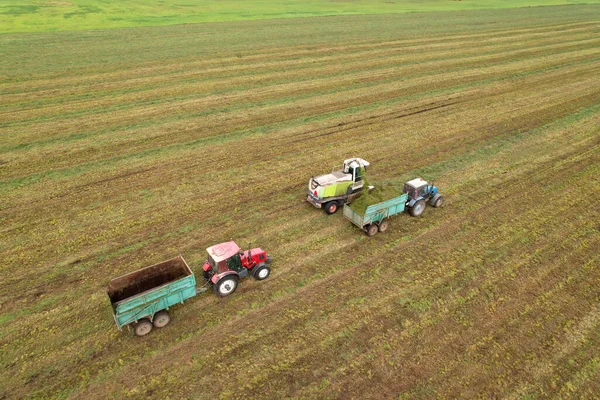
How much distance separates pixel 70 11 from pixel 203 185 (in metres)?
76.5

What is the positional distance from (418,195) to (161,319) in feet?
37.7

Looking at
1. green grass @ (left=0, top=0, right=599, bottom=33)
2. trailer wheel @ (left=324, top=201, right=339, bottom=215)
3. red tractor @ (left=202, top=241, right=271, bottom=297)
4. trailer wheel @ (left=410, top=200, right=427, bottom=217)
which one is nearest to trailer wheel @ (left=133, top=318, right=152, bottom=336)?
red tractor @ (left=202, top=241, right=271, bottom=297)

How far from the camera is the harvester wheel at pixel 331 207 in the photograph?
15664mm

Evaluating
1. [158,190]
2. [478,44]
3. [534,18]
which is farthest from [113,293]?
[534,18]

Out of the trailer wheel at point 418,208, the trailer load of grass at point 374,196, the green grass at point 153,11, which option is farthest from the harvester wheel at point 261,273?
the green grass at point 153,11

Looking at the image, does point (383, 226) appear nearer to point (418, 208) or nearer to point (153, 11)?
point (418, 208)

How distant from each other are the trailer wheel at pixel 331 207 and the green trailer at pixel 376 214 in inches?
36.7

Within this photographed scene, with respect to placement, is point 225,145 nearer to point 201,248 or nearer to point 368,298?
point 201,248

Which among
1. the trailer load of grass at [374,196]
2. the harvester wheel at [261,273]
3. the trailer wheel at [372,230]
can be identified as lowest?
the harvester wheel at [261,273]

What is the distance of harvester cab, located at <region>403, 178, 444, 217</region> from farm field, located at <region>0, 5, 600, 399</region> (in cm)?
61

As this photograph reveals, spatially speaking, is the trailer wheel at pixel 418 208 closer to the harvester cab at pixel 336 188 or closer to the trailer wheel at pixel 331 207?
the harvester cab at pixel 336 188

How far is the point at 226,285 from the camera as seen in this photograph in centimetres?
1175

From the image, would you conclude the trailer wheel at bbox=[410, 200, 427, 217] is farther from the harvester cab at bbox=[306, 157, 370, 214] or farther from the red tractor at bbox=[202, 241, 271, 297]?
the red tractor at bbox=[202, 241, 271, 297]

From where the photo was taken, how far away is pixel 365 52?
4356cm
